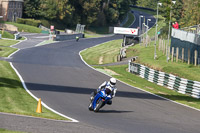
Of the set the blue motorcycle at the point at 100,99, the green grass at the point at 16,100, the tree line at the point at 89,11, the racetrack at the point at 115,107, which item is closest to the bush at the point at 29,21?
the tree line at the point at 89,11

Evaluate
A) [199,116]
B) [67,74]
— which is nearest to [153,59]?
[67,74]

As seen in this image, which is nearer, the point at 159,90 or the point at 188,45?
the point at 159,90

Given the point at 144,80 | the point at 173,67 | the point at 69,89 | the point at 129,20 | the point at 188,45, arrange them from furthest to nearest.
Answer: the point at 129,20, the point at 188,45, the point at 173,67, the point at 144,80, the point at 69,89

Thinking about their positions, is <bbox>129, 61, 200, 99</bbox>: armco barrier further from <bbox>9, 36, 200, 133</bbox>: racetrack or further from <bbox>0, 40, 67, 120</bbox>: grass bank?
<bbox>0, 40, 67, 120</bbox>: grass bank

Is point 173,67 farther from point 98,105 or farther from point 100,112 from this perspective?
point 98,105

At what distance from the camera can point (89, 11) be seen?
122812mm

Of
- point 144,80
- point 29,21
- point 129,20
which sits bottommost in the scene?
point 144,80

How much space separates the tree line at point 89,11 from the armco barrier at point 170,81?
155ft

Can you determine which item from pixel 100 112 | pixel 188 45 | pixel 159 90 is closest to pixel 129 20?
pixel 188 45

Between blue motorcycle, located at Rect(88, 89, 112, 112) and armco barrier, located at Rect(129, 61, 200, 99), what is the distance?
12494mm

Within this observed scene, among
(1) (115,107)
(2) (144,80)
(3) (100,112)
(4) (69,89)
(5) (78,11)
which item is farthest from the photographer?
(5) (78,11)

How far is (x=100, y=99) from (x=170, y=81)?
52.3ft

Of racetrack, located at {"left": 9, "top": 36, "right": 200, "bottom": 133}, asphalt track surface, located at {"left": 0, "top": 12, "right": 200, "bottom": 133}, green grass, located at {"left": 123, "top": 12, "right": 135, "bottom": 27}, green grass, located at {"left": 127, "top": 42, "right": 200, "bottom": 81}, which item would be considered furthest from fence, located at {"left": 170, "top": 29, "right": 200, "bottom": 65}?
green grass, located at {"left": 123, "top": 12, "right": 135, "bottom": 27}

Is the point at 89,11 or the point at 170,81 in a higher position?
the point at 89,11
